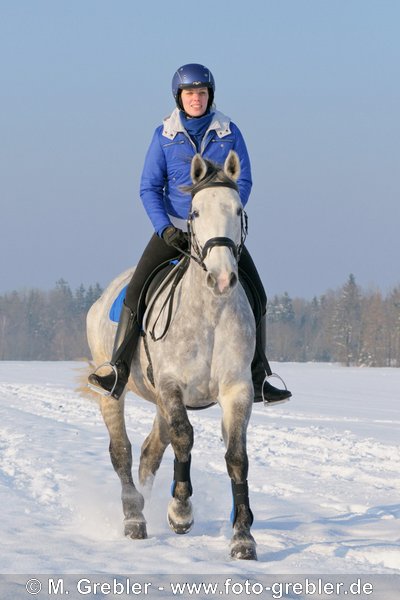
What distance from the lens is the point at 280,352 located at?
452ft

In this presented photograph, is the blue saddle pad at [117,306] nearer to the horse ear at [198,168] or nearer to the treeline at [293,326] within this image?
the horse ear at [198,168]

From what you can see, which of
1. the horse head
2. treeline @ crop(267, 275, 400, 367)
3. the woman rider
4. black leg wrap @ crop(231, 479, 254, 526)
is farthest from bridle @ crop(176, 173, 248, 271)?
treeline @ crop(267, 275, 400, 367)

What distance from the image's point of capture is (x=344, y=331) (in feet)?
395

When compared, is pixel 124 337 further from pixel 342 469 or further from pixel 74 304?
pixel 74 304

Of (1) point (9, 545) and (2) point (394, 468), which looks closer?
(1) point (9, 545)

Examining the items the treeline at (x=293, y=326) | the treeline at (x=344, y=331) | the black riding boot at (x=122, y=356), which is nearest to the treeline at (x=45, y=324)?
the treeline at (x=293, y=326)

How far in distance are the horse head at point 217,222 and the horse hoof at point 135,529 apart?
221 cm

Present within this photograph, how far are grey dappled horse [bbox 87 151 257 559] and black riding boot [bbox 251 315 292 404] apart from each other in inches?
28.4

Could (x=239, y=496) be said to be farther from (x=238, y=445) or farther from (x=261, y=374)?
(x=261, y=374)

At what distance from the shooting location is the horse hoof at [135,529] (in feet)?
24.1

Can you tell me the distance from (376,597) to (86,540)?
2.62 metres

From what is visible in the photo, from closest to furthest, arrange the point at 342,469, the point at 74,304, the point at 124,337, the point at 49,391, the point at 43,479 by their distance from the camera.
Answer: the point at 124,337
the point at 43,479
the point at 342,469
the point at 49,391
the point at 74,304

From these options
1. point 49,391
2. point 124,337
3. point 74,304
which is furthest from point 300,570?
point 74,304

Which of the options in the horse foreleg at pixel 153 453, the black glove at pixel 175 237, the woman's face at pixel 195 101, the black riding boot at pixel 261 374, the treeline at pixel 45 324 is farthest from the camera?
the treeline at pixel 45 324
